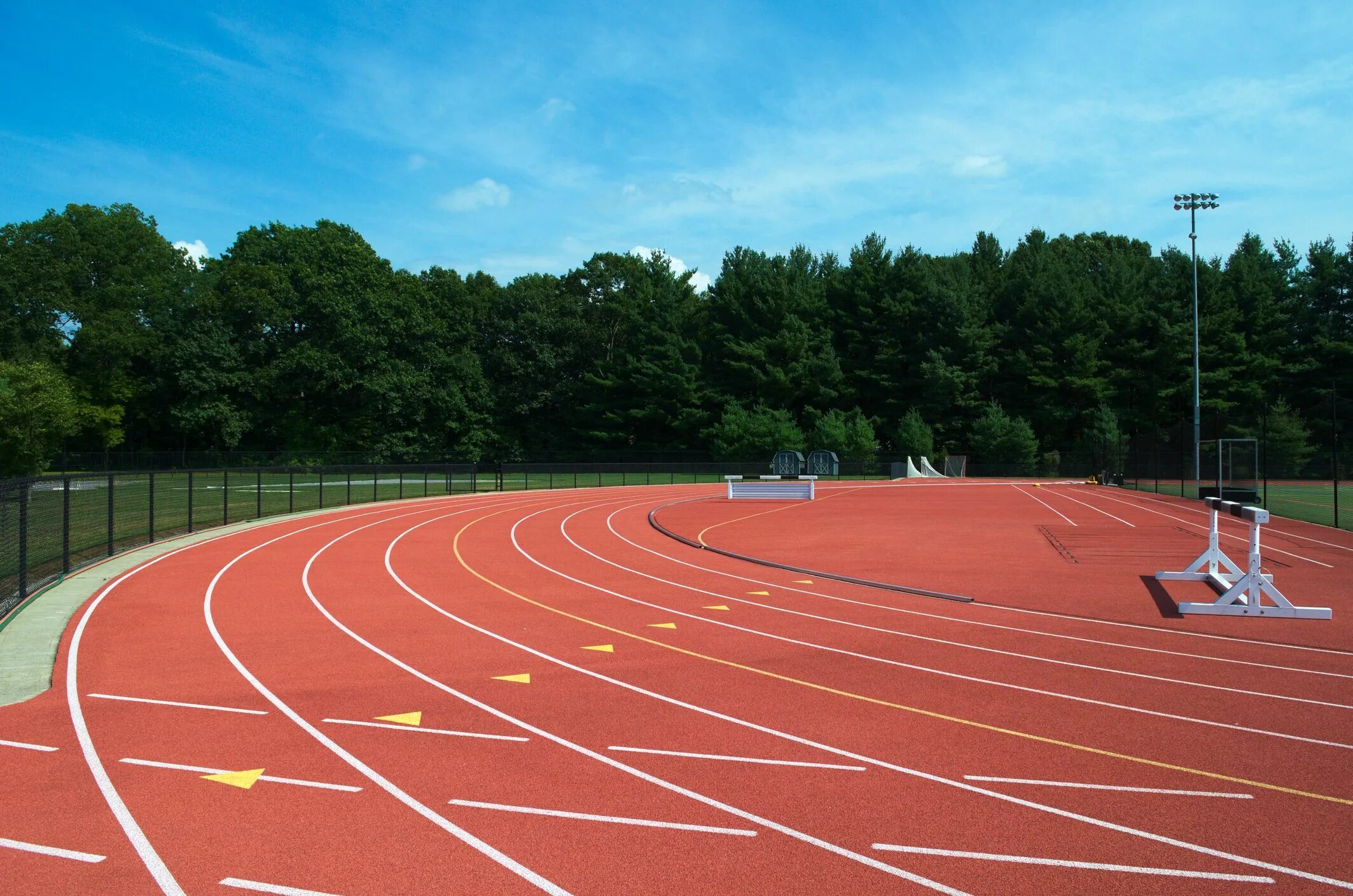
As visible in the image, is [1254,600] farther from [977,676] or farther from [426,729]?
[426,729]

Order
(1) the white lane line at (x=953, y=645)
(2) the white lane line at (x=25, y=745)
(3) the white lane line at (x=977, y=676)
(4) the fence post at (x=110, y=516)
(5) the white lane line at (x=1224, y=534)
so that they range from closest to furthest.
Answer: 1. (2) the white lane line at (x=25, y=745)
2. (3) the white lane line at (x=977, y=676)
3. (1) the white lane line at (x=953, y=645)
4. (5) the white lane line at (x=1224, y=534)
5. (4) the fence post at (x=110, y=516)

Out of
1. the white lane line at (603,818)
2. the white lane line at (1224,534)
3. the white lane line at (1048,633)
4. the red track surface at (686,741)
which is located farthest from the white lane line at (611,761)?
the white lane line at (1224,534)

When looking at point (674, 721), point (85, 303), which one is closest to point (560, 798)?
point (674, 721)

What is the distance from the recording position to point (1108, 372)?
63.3 metres

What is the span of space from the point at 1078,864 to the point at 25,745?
7355mm

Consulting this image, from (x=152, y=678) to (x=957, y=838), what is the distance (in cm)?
765

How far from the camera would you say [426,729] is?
691 centimetres

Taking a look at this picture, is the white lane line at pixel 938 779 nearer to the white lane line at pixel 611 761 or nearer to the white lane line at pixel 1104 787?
the white lane line at pixel 611 761

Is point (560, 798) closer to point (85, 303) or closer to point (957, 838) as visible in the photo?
point (957, 838)

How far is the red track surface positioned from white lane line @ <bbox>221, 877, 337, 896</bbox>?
0.10 ft

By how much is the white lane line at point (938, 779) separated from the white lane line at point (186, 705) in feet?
5.21

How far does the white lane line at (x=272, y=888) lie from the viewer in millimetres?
4395

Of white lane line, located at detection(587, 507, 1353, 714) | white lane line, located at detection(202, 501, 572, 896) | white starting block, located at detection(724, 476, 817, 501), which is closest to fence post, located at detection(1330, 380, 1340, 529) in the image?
white lane line, located at detection(587, 507, 1353, 714)

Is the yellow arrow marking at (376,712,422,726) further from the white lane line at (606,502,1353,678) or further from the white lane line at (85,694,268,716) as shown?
the white lane line at (606,502,1353,678)
